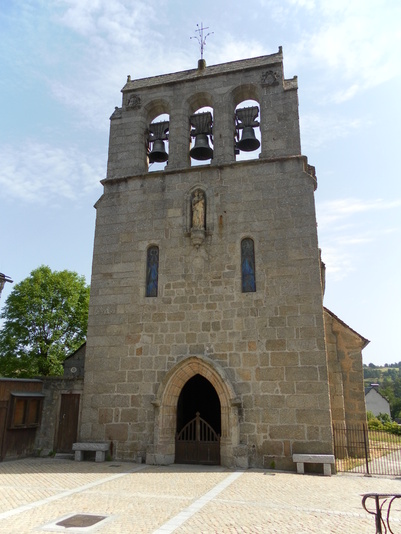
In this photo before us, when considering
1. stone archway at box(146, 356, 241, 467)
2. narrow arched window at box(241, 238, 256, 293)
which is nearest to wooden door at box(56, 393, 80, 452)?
stone archway at box(146, 356, 241, 467)

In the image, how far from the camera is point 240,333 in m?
11.2

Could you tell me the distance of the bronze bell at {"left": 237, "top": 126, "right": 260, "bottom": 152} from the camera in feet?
43.3

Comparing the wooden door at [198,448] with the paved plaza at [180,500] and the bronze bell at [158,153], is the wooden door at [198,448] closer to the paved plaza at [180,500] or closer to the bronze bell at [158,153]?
the paved plaza at [180,500]

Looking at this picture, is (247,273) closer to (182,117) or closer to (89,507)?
(182,117)

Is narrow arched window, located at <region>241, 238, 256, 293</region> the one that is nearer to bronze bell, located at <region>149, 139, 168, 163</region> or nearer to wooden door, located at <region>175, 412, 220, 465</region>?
wooden door, located at <region>175, 412, 220, 465</region>

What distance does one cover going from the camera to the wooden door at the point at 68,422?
40.2ft

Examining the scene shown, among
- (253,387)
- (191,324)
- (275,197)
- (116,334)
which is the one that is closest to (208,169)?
(275,197)

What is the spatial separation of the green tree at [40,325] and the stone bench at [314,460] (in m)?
17.2

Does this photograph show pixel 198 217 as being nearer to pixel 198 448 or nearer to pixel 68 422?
pixel 198 448

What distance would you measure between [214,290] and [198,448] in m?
4.04

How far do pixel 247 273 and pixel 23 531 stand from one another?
312 inches

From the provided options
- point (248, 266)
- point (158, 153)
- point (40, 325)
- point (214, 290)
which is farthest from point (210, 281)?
point (40, 325)

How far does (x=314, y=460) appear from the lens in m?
9.75

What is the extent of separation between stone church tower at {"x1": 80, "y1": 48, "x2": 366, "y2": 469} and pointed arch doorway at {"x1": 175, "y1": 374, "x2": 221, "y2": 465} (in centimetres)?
4
